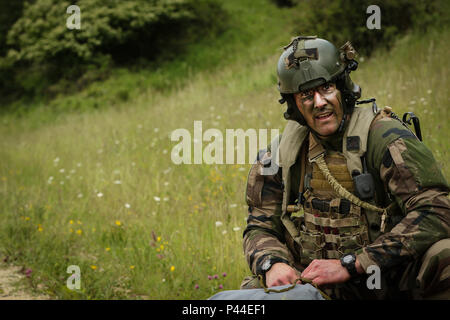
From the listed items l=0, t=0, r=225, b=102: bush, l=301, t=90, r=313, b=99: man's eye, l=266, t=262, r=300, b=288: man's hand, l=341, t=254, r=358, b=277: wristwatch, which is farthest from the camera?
l=0, t=0, r=225, b=102: bush

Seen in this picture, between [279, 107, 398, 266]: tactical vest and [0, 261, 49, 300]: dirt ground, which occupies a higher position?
[279, 107, 398, 266]: tactical vest

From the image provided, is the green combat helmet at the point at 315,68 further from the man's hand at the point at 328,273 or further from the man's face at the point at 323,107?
the man's hand at the point at 328,273

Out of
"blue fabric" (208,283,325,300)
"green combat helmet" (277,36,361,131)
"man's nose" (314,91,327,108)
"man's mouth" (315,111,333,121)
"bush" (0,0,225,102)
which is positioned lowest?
"blue fabric" (208,283,325,300)

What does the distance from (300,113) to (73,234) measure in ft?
10.9

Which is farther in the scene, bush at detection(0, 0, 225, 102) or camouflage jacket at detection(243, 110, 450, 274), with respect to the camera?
bush at detection(0, 0, 225, 102)

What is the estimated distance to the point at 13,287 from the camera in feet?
13.9

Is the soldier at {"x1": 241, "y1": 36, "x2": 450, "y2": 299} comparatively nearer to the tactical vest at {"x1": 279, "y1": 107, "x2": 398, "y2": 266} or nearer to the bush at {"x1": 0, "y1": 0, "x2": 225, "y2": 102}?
the tactical vest at {"x1": 279, "y1": 107, "x2": 398, "y2": 266}

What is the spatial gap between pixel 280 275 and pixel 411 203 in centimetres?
78

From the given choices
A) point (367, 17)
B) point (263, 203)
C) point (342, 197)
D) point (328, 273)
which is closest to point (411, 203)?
point (342, 197)

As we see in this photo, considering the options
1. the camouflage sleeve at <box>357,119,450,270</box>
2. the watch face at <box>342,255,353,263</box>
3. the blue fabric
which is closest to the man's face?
the camouflage sleeve at <box>357,119,450,270</box>

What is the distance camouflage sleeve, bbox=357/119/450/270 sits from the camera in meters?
2.20

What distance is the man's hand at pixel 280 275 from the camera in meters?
2.40

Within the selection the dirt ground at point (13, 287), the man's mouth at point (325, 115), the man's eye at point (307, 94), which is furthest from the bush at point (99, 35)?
the man's mouth at point (325, 115)
